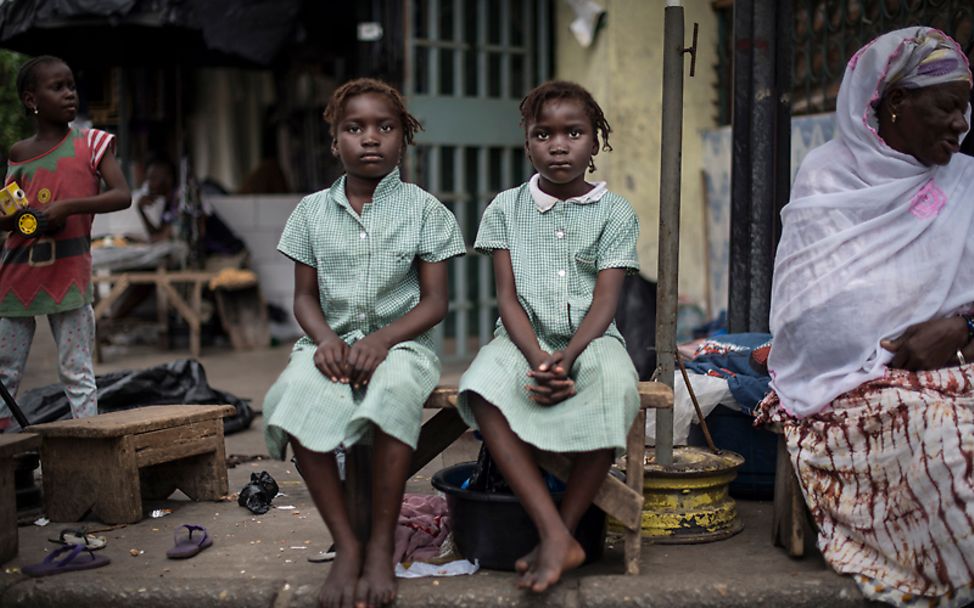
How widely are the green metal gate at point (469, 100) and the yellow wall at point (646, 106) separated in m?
0.38

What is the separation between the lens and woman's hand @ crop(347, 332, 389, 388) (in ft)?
10.4

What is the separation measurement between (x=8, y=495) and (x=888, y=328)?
268 centimetres

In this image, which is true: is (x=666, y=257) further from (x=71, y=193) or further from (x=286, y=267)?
(x=286, y=267)

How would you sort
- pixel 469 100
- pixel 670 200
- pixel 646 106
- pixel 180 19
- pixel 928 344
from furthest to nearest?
pixel 180 19 < pixel 469 100 < pixel 646 106 < pixel 670 200 < pixel 928 344

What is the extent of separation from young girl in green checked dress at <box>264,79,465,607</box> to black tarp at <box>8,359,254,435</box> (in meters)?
2.24

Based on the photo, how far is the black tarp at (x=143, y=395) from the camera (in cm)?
534

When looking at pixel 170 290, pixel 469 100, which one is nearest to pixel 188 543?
pixel 469 100

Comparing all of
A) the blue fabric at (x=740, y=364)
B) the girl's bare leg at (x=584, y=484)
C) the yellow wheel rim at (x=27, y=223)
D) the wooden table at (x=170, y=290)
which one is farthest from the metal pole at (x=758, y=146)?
the wooden table at (x=170, y=290)

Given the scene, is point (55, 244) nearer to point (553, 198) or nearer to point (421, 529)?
point (421, 529)

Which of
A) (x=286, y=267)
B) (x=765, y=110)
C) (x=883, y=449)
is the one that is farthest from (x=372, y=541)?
(x=286, y=267)

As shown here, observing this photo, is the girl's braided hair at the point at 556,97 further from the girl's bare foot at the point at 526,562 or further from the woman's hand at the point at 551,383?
the girl's bare foot at the point at 526,562

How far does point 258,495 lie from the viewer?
4023 millimetres

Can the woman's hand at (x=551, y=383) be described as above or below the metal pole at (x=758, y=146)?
below

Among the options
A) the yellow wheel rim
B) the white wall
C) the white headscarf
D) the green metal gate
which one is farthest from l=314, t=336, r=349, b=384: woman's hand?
the white wall
